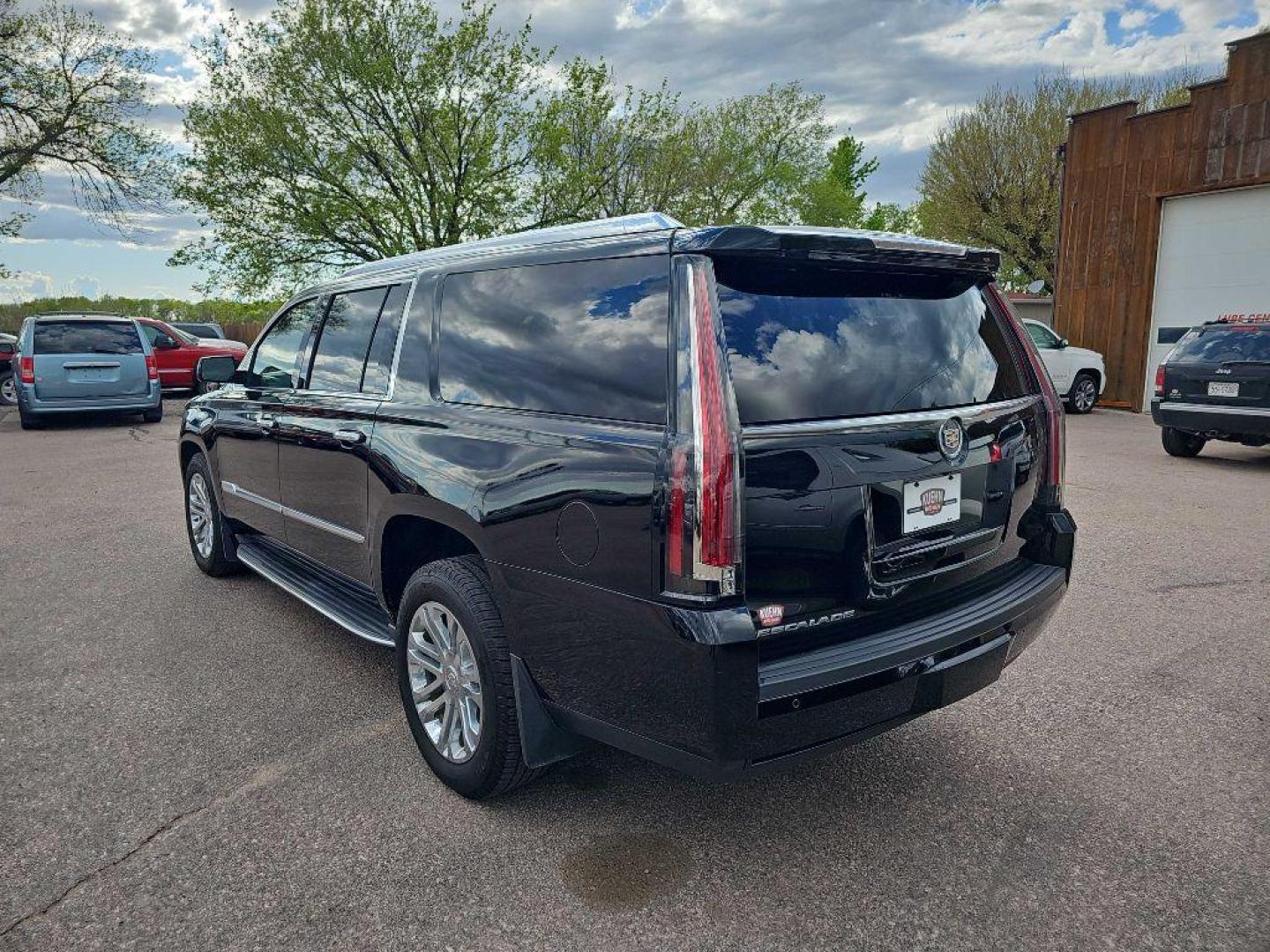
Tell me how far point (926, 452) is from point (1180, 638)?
2715mm

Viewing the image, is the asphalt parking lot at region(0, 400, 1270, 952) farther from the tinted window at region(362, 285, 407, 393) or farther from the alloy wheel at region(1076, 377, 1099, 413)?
the alloy wheel at region(1076, 377, 1099, 413)

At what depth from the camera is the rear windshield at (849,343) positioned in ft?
7.44

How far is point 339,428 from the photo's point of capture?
3.52m

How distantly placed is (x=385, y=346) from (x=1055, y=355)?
1528cm

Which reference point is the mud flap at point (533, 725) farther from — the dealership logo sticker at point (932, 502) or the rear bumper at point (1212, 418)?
the rear bumper at point (1212, 418)

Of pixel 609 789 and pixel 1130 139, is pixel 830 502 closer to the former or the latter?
pixel 609 789

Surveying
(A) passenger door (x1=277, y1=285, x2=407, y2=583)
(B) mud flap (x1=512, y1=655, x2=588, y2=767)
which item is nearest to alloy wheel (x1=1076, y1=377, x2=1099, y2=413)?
(A) passenger door (x1=277, y1=285, x2=407, y2=583)

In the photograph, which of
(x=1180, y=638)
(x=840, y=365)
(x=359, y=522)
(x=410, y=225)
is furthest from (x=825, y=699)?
(x=410, y=225)

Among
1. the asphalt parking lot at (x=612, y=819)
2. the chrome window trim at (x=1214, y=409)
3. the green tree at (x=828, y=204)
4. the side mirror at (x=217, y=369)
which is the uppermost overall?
the green tree at (x=828, y=204)

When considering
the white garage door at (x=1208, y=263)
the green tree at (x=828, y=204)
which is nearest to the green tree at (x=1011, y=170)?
the green tree at (x=828, y=204)

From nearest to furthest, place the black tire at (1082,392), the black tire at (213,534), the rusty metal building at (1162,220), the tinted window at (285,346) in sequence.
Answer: the tinted window at (285,346) → the black tire at (213,534) → the rusty metal building at (1162,220) → the black tire at (1082,392)

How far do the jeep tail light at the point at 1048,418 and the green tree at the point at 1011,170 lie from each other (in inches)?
1120

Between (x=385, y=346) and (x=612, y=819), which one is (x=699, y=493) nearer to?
(x=612, y=819)

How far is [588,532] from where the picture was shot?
7.46ft
